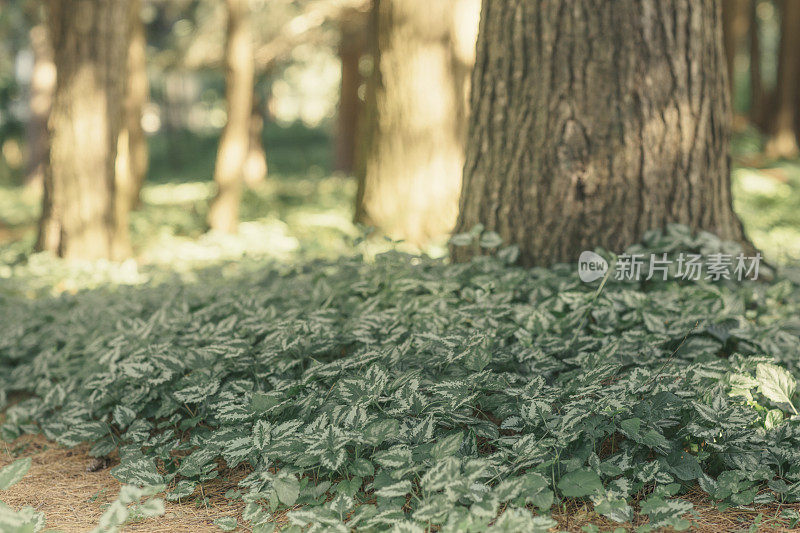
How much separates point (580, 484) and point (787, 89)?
14.0 metres

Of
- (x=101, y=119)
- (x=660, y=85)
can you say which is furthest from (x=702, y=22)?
(x=101, y=119)

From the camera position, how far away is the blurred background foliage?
262 inches

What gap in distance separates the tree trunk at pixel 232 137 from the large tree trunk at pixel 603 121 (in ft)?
17.8

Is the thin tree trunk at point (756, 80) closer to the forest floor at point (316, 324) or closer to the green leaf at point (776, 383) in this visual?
the forest floor at point (316, 324)

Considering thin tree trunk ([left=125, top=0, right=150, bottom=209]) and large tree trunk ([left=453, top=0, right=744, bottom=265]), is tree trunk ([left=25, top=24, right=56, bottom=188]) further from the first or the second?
large tree trunk ([left=453, top=0, right=744, bottom=265])

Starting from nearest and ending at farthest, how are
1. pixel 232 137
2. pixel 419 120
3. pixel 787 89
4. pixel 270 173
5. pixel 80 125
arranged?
pixel 419 120
pixel 80 125
pixel 232 137
pixel 787 89
pixel 270 173

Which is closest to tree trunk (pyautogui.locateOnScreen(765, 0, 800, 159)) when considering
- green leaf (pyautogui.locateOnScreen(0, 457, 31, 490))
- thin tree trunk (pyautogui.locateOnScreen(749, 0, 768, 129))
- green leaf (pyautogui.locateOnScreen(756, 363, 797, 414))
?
thin tree trunk (pyautogui.locateOnScreen(749, 0, 768, 129))

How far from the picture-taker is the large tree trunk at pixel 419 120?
5.77m

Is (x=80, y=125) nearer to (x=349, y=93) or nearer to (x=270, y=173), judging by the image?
(x=349, y=93)

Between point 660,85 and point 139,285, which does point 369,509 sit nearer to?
point 660,85

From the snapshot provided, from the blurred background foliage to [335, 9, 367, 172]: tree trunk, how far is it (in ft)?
0.50

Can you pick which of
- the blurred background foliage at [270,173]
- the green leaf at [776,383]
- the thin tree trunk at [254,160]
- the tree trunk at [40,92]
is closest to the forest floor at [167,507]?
the green leaf at [776,383]

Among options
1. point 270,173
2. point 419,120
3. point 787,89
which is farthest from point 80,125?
point 787,89

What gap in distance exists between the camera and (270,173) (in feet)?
62.7
